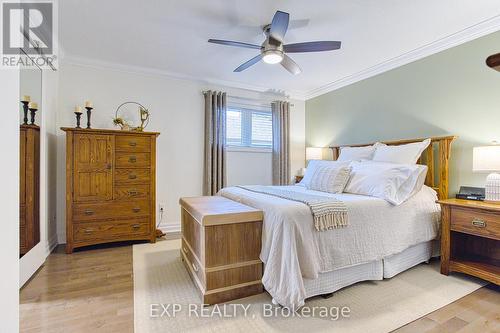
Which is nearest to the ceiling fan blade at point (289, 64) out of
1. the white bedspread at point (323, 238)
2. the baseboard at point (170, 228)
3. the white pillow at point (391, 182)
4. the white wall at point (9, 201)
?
the white pillow at point (391, 182)

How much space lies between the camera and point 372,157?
10.6 feet

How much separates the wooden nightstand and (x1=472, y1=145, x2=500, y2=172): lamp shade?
1.02 feet

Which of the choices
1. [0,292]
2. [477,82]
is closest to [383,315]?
[0,292]

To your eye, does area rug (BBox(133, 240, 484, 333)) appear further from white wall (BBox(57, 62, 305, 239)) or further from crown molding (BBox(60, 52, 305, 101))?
crown molding (BBox(60, 52, 305, 101))

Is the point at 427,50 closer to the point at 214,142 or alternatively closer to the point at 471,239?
the point at 471,239

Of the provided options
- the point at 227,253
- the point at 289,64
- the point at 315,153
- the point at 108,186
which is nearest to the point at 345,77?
the point at 315,153

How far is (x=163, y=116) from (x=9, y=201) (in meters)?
3.33

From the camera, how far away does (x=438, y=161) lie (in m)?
2.88

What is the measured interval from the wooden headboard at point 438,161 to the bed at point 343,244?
2cm

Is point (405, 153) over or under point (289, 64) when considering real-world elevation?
under

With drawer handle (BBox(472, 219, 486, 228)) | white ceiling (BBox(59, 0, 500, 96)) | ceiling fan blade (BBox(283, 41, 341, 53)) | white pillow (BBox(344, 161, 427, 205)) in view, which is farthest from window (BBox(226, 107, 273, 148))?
drawer handle (BBox(472, 219, 486, 228))

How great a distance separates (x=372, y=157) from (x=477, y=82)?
1.25m

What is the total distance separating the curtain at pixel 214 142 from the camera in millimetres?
4027

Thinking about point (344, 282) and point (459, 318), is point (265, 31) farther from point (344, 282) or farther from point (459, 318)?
point (459, 318)
